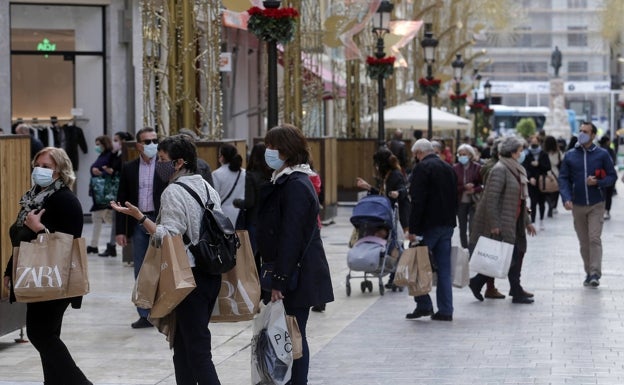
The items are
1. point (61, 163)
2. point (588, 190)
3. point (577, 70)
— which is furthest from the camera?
point (577, 70)

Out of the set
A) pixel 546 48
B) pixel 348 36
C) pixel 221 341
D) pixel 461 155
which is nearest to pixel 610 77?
pixel 546 48

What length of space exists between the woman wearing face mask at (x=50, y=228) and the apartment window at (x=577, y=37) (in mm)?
133509

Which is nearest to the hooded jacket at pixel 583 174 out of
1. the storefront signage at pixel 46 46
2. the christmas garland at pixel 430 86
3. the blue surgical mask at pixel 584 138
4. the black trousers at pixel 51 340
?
the blue surgical mask at pixel 584 138

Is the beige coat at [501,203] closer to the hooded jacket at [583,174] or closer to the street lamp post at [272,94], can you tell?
the hooded jacket at [583,174]

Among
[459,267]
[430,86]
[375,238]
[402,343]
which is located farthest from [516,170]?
[430,86]

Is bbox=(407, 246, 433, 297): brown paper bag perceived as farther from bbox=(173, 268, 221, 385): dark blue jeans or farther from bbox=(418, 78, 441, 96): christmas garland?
bbox=(418, 78, 441, 96): christmas garland

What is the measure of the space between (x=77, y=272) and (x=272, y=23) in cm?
780

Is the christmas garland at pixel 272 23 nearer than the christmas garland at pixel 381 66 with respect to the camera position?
Yes

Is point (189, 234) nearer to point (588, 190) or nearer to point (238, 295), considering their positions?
point (238, 295)

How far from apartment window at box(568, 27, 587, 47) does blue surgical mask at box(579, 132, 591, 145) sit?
12502cm

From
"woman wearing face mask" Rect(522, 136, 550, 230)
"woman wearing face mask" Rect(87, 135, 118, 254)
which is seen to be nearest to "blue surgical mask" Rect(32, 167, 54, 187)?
"woman wearing face mask" Rect(87, 135, 118, 254)

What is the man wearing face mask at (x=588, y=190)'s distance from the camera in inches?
653

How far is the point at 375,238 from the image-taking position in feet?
51.6

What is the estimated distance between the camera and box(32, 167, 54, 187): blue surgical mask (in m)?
9.14
